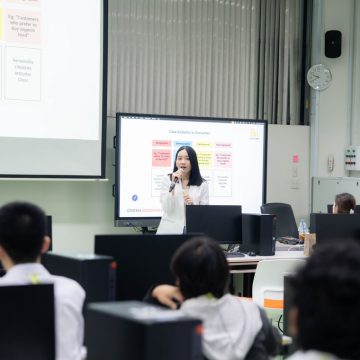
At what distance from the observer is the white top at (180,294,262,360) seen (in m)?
1.88

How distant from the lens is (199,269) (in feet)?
6.18

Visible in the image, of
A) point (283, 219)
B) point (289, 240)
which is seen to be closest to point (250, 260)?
point (289, 240)

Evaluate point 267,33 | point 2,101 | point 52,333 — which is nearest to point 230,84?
point 267,33

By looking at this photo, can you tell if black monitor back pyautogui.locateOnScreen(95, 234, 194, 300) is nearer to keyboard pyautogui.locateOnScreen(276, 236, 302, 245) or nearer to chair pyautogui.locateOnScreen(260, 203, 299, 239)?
→ keyboard pyautogui.locateOnScreen(276, 236, 302, 245)

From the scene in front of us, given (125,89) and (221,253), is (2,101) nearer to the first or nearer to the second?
(125,89)

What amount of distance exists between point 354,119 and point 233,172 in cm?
178

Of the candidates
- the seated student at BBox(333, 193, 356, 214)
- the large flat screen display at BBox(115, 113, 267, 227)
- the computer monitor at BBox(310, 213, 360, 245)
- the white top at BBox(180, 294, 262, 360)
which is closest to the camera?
the white top at BBox(180, 294, 262, 360)

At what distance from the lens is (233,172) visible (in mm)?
6793

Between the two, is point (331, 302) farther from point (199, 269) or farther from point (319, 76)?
point (319, 76)

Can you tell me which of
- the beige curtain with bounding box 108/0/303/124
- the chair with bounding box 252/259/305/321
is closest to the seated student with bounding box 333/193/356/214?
the chair with bounding box 252/259/305/321

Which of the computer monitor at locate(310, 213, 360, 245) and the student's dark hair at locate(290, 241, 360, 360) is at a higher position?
the student's dark hair at locate(290, 241, 360, 360)

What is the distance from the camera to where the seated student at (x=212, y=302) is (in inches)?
74.1

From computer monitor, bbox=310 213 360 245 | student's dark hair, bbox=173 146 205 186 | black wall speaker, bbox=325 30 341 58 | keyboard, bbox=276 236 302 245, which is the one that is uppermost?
black wall speaker, bbox=325 30 341 58

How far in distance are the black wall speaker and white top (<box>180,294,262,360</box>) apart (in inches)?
230
